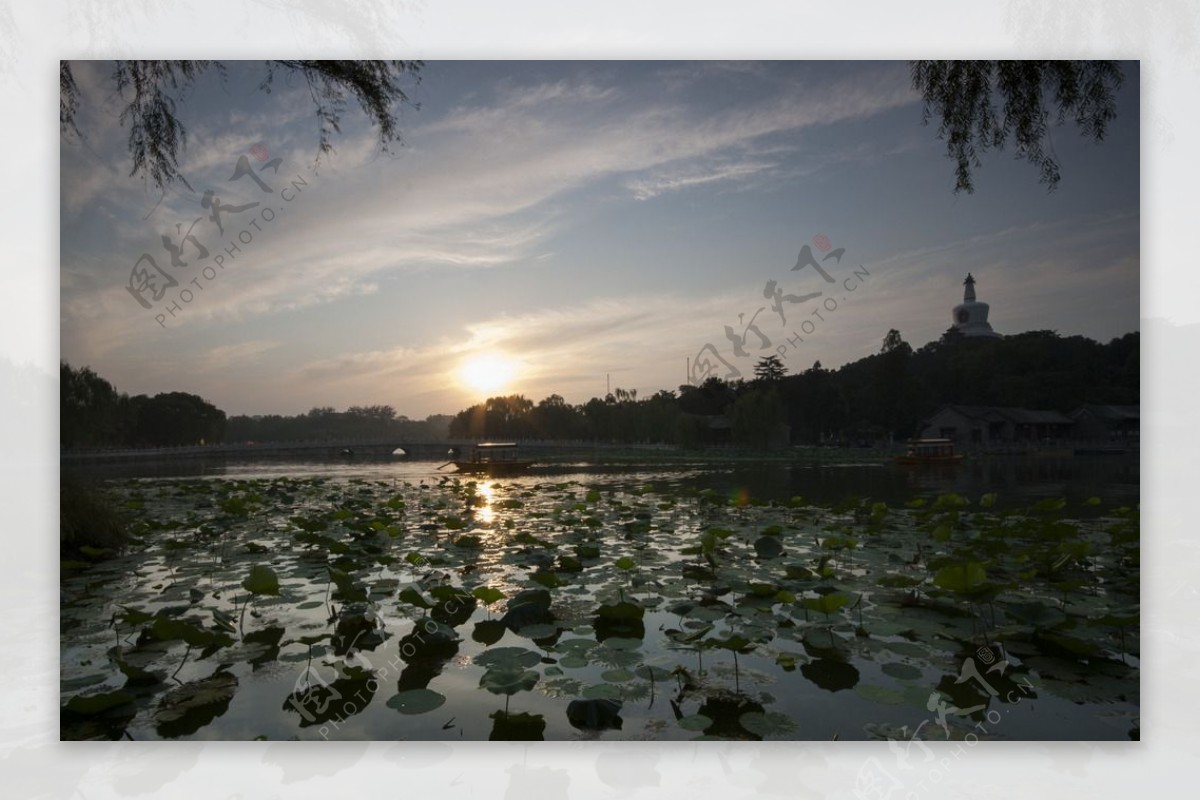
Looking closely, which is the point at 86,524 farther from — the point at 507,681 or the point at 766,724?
the point at 766,724

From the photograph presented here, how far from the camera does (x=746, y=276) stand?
504 centimetres

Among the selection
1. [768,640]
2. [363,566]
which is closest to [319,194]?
[363,566]

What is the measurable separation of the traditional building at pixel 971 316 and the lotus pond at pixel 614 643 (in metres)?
1.93

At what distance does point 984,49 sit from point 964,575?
243 centimetres

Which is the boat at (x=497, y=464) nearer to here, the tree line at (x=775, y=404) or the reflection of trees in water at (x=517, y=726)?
the tree line at (x=775, y=404)

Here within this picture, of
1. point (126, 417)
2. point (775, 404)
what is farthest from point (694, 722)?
point (775, 404)

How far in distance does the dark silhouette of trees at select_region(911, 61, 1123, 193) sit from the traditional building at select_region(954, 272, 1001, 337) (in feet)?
3.94

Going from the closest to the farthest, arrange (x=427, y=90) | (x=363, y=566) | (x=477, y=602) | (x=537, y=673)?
1. (x=537, y=673)
2. (x=477, y=602)
3. (x=363, y=566)
4. (x=427, y=90)

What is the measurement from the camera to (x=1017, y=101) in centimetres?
379

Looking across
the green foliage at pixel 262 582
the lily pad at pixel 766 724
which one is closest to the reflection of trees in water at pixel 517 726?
the lily pad at pixel 766 724

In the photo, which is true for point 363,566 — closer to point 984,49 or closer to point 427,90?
point 427,90

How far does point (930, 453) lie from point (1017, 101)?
27.1ft

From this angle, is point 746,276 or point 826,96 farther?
point 746,276

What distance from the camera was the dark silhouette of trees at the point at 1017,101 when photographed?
142 inches
